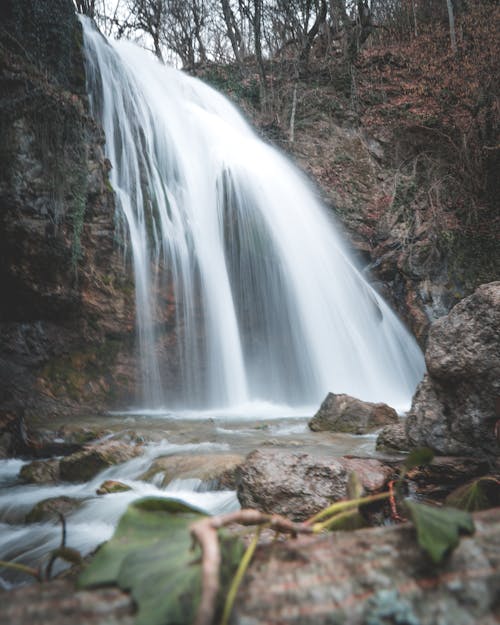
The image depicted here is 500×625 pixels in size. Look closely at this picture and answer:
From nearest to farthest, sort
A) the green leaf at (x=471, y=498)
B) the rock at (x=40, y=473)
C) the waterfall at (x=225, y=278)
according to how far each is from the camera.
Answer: the green leaf at (x=471, y=498), the rock at (x=40, y=473), the waterfall at (x=225, y=278)

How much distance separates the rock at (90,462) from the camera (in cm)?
360

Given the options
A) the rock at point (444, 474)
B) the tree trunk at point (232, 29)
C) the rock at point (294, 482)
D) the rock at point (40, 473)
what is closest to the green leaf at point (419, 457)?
the rock at point (294, 482)

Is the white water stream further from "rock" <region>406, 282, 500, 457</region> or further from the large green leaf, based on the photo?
the large green leaf

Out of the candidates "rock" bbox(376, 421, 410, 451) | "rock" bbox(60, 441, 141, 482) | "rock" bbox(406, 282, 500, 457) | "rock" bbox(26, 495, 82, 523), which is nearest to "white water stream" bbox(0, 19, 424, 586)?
"rock" bbox(60, 441, 141, 482)

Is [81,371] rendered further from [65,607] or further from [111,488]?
[65,607]

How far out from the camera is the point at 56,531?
8.90ft

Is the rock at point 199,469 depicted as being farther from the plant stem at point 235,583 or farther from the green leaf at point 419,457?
the plant stem at point 235,583

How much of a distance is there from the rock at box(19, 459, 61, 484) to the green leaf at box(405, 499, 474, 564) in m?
3.82

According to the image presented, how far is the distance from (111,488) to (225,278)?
6.13 meters

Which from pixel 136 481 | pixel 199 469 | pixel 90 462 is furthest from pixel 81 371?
pixel 199 469

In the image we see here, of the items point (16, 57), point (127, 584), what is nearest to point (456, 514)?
point (127, 584)

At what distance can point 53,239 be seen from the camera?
21.9 ft

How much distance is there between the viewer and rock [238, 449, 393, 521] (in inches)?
84.3

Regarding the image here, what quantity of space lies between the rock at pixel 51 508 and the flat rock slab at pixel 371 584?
2.91 meters
